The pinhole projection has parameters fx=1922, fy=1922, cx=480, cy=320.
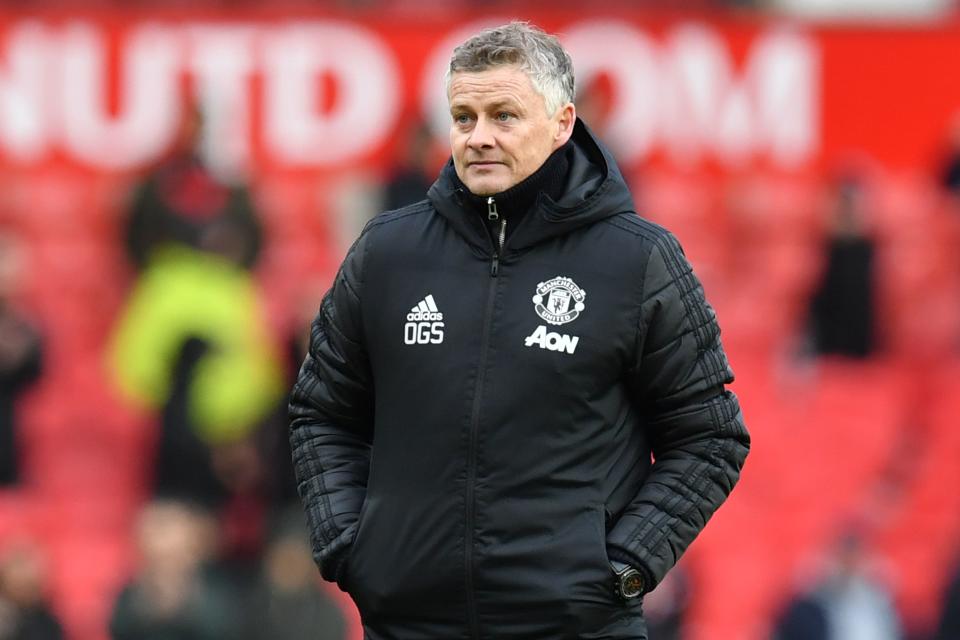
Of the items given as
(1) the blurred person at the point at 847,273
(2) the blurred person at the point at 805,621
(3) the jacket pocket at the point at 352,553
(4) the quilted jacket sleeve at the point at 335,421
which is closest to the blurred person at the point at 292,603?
(2) the blurred person at the point at 805,621

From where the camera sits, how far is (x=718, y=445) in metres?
3.58

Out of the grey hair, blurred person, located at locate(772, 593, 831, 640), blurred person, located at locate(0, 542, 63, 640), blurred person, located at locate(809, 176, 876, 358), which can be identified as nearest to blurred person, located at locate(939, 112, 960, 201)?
blurred person, located at locate(809, 176, 876, 358)

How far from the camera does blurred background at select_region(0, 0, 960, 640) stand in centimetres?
833

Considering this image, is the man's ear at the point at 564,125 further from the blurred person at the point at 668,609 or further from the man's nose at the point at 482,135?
the blurred person at the point at 668,609

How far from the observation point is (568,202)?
11.6ft

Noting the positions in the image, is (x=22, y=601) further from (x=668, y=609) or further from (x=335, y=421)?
(x=335, y=421)

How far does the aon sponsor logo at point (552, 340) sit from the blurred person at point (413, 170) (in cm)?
540

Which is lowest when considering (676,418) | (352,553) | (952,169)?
(952,169)

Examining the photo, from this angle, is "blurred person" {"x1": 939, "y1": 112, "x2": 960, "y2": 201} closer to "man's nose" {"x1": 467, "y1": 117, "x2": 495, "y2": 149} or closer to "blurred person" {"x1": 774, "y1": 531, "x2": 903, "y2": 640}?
"blurred person" {"x1": 774, "y1": 531, "x2": 903, "y2": 640}

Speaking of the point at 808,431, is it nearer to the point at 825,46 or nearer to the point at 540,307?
the point at 825,46

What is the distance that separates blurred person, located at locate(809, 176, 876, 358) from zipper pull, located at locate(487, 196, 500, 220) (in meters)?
6.58

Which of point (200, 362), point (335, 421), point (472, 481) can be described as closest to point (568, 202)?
point (472, 481)

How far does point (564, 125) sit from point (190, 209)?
5.44m

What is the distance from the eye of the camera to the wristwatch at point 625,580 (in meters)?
3.47
